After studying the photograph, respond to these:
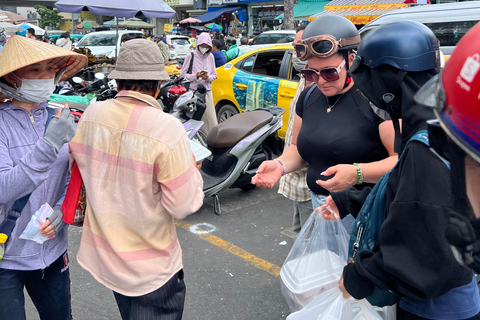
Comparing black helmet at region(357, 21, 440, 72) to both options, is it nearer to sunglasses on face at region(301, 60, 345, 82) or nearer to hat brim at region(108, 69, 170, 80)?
sunglasses on face at region(301, 60, 345, 82)

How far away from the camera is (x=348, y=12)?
383 inches

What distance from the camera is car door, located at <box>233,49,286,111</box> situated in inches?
270

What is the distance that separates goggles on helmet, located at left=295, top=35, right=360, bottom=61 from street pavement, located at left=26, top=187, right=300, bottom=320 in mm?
1805

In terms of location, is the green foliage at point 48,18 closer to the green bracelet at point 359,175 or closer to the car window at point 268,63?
the car window at point 268,63

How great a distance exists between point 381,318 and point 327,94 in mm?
1191

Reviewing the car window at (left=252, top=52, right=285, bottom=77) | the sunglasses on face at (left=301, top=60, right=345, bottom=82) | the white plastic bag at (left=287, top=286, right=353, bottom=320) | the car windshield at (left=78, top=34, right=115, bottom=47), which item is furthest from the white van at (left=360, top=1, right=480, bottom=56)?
the car windshield at (left=78, top=34, right=115, bottom=47)

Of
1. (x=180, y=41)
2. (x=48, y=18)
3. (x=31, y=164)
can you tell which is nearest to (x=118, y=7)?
(x=31, y=164)

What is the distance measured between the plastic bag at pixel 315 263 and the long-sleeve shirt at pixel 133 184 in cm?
62

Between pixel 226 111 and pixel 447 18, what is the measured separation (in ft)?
11.9

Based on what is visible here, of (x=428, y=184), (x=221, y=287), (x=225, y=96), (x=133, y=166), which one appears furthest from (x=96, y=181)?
(x=225, y=96)

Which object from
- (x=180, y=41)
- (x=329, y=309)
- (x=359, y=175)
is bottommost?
(x=180, y=41)

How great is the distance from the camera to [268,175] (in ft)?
8.09

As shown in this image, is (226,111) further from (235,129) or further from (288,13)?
(288,13)

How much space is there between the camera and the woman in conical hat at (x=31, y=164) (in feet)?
6.22
